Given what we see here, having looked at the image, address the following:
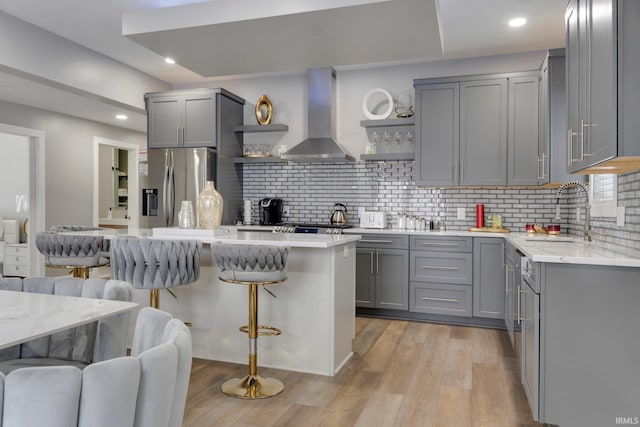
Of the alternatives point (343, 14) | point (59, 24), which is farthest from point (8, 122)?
point (343, 14)

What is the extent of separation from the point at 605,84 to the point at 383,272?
120 inches

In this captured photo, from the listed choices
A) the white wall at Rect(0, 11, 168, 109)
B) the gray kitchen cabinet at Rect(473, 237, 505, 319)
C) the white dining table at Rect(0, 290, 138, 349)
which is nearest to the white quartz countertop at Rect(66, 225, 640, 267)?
the gray kitchen cabinet at Rect(473, 237, 505, 319)

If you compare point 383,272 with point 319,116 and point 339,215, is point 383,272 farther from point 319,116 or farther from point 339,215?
point 319,116

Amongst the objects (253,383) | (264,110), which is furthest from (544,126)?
(253,383)

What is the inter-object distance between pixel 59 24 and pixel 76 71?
0.62 m

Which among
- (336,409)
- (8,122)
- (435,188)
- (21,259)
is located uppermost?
(8,122)

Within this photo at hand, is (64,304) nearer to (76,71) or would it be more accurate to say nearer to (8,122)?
(76,71)

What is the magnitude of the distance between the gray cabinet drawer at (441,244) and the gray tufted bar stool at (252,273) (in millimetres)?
2319

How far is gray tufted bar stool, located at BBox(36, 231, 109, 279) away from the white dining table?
67.1 inches

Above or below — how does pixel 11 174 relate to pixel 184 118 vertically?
below

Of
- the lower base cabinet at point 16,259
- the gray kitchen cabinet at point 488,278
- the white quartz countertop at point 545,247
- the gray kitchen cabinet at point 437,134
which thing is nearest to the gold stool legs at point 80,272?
the white quartz countertop at point 545,247

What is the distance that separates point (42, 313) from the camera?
1.26m

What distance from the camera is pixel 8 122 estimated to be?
557 centimetres

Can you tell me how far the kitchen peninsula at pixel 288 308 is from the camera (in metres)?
3.17
